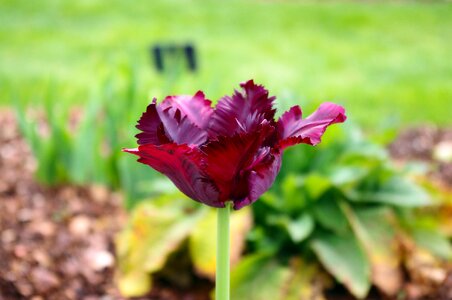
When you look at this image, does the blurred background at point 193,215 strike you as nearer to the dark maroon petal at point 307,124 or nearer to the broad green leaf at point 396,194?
the broad green leaf at point 396,194

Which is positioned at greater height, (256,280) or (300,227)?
(300,227)

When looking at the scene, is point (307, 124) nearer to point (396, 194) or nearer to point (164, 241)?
point (164, 241)

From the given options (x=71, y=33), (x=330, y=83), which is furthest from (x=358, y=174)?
(x=71, y=33)

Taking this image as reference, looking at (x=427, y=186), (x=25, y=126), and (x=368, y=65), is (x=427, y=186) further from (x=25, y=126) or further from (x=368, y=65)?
(x=368, y=65)

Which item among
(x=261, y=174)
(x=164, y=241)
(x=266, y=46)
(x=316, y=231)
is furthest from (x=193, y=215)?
(x=266, y=46)

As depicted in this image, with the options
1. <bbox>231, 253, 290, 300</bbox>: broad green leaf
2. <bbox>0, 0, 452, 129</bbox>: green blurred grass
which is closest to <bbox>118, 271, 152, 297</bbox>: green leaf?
<bbox>231, 253, 290, 300</bbox>: broad green leaf

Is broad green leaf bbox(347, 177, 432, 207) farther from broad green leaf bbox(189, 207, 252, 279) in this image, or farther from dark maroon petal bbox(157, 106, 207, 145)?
dark maroon petal bbox(157, 106, 207, 145)

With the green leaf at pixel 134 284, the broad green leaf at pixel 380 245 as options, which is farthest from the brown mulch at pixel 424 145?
the green leaf at pixel 134 284
